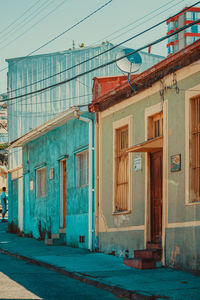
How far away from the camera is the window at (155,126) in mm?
12617

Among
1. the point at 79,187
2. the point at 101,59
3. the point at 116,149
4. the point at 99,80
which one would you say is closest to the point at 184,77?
the point at 116,149

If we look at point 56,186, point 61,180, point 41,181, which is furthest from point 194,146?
point 41,181

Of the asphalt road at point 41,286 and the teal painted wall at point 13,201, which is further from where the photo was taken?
the teal painted wall at point 13,201

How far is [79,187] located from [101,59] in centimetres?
1131

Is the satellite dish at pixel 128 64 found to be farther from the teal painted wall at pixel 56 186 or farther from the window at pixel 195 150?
the window at pixel 195 150

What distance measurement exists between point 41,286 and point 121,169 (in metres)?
5.40

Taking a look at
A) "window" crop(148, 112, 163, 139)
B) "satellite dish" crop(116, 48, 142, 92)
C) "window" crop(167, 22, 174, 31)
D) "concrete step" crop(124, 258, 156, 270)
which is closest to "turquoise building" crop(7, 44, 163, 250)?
"satellite dish" crop(116, 48, 142, 92)

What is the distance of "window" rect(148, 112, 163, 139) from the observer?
12617 millimetres

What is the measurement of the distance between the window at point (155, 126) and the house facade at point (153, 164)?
0.04 feet

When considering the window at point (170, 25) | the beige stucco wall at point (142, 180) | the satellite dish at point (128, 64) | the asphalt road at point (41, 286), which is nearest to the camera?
the asphalt road at point (41, 286)

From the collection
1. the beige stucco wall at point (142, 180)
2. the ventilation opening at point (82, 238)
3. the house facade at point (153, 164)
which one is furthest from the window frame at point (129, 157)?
the ventilation opening at point (82, 238)

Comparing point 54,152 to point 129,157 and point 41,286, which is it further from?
point 41,286

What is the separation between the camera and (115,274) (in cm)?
1077

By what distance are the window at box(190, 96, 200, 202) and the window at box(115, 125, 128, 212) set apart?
3.18m
